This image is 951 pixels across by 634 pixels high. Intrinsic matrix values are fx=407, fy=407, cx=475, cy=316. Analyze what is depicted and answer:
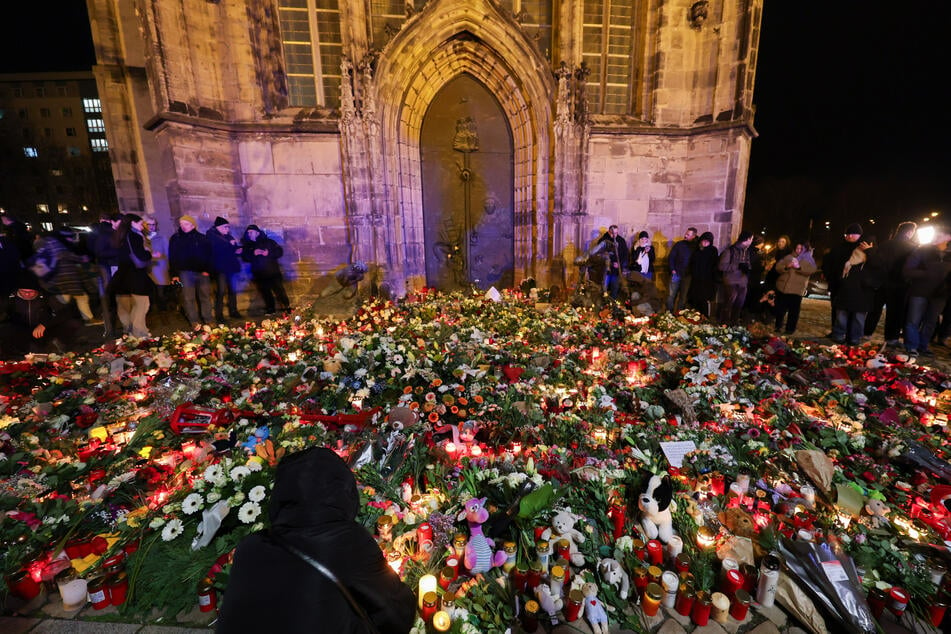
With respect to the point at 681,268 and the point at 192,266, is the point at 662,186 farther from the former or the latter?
the point at 192,266

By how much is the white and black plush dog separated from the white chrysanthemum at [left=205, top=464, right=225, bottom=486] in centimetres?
300

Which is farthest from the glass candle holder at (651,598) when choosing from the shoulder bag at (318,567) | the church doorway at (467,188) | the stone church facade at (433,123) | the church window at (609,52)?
the church window at (609,52)

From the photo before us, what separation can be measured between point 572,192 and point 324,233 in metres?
6.08

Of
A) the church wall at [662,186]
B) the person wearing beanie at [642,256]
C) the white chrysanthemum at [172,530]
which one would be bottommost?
the white chrysanthemum at [172,530]

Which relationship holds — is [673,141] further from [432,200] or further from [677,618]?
[677,618]

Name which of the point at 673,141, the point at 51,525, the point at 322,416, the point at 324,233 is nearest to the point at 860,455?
the point at 322,416

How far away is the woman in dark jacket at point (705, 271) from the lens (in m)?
8.09

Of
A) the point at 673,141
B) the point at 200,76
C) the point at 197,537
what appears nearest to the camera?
the point at 197,537

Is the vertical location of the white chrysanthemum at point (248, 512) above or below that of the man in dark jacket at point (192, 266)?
below

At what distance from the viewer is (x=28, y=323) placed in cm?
583

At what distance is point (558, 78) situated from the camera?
31.4 feet

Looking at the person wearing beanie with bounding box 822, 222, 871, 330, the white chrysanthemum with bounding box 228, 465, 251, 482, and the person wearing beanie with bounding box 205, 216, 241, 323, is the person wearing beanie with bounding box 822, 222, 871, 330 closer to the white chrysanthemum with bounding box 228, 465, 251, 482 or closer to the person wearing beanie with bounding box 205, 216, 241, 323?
the white chrysanthemum with bounding box 228, 465, 251, 482

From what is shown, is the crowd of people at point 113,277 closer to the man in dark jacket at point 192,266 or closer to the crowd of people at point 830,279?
the man in dark jacket at point 192,266

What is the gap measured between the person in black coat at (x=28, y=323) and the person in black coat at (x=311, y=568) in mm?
6949
